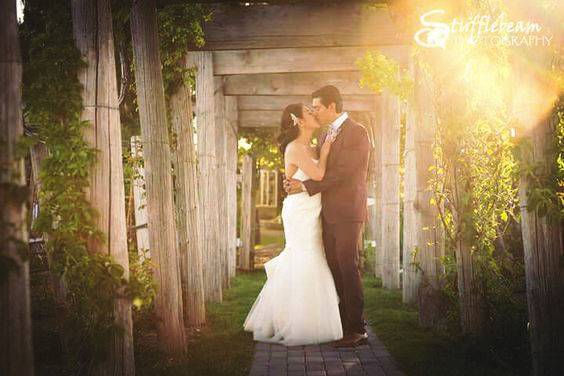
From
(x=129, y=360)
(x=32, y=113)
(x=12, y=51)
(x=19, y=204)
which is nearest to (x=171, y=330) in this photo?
(x=129, y=360)

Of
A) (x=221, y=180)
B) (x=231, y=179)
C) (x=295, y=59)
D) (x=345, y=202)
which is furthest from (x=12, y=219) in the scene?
(x=231, y=179)

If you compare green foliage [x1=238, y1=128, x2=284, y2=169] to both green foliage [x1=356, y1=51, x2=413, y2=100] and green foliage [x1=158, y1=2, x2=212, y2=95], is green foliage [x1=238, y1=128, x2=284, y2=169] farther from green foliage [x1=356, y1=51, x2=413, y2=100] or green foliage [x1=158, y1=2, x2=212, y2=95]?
green foliage [x1=158, y1=2, x2=212, y2=95]

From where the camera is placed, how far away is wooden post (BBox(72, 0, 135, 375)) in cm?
383

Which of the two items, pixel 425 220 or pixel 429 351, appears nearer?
pixel 429 351

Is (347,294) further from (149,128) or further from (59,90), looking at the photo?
(59,90)

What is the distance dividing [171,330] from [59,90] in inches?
96.0

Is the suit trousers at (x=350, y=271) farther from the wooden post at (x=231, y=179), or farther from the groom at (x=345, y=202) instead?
the wooden post at (x=231, y=179)

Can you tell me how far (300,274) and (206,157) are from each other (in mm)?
3294

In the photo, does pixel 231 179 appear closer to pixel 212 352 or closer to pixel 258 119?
pixel 258 119

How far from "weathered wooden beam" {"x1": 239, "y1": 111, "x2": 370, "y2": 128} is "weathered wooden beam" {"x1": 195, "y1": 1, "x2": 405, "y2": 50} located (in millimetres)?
6908

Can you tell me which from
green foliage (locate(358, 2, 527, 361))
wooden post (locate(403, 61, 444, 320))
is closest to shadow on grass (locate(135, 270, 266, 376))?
wooden post (locate(403, 61, 444, 320))

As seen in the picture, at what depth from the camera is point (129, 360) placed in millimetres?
4051

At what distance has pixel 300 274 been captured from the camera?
6.11 meters

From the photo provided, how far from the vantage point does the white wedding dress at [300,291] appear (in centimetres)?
593
